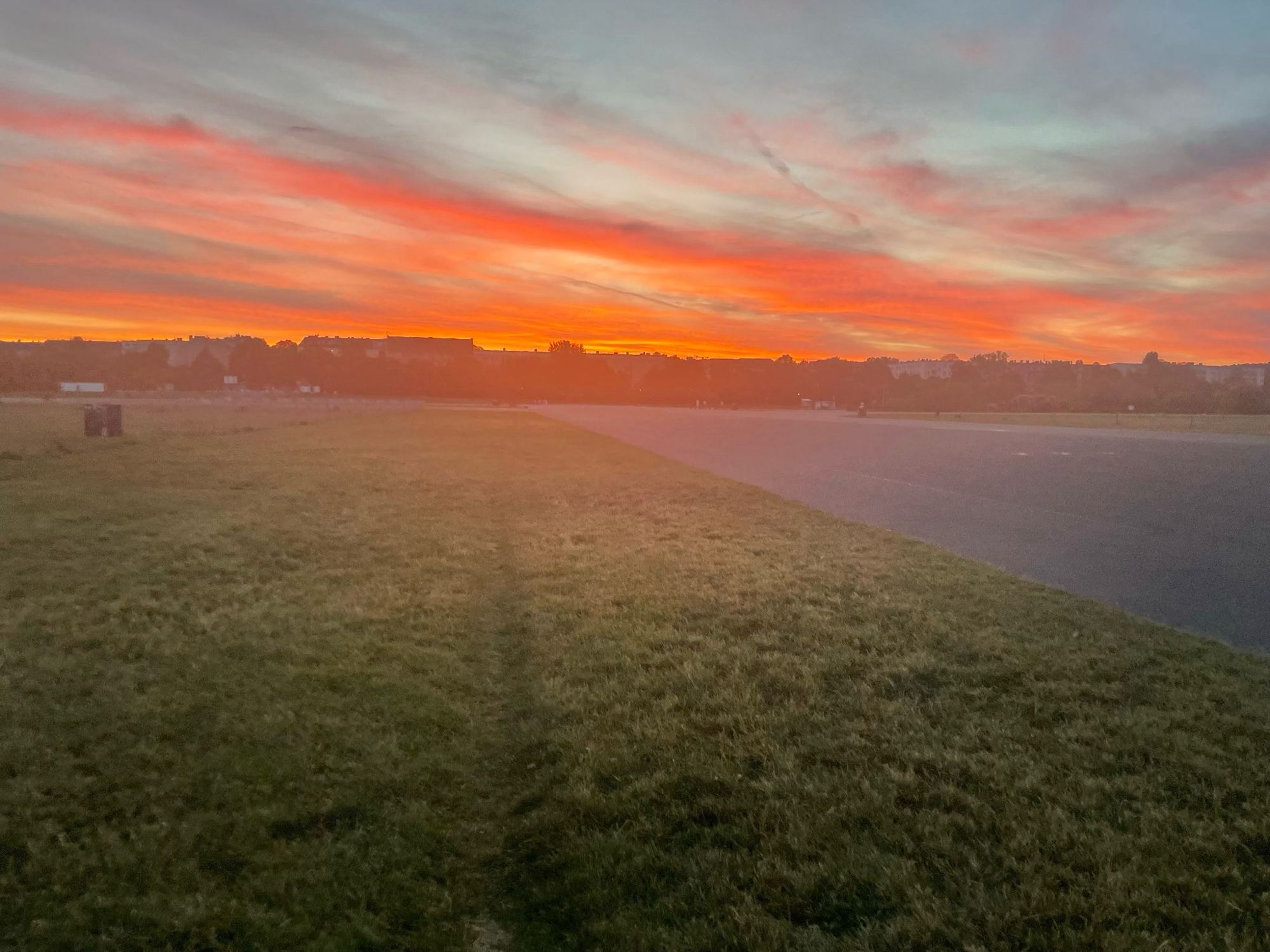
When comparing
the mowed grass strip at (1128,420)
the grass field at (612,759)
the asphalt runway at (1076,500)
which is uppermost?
the mowed grass strip at (1128,420)

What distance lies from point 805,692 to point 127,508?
1287 centimetres

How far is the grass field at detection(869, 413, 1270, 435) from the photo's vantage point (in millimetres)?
46000

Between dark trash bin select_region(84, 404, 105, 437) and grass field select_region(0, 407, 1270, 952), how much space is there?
23.1 metres

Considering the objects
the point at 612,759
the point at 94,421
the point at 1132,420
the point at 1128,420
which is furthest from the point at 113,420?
the point at 1132,420

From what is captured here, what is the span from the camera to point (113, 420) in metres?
31.6

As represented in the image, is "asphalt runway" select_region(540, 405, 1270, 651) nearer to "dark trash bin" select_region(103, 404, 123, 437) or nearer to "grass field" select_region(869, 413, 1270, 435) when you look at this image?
"grass field" select_region(869, 413, 1270, 435)

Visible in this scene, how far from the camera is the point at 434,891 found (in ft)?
13.2

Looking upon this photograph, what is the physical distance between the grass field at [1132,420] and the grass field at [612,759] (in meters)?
41.3

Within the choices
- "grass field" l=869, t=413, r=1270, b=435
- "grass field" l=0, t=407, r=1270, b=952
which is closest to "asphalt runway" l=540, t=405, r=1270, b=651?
"grass field" l=0, t=407, r=1270, b=952

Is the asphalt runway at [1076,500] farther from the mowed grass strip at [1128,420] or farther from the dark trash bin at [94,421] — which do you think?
the dark trash bin at [94,421]

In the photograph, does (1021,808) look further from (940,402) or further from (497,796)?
(940,402)

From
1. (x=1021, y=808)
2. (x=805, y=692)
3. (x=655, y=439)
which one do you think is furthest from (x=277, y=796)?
(x=655, y=439)

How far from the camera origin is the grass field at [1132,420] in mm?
46000

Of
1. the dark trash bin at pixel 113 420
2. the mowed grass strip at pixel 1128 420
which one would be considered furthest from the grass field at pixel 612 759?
the mowed grass strip at pixel 1128 420
